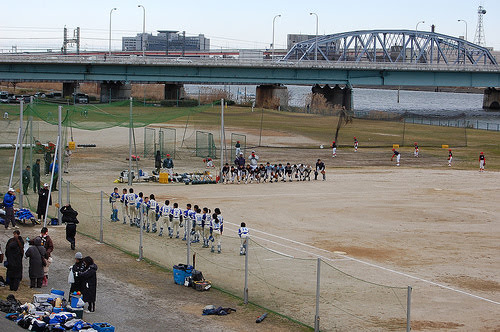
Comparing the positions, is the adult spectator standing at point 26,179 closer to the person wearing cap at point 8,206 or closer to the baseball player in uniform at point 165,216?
the person wearing cap at point 8,206

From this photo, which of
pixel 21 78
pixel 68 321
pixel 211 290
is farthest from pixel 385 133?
pixel 68 321

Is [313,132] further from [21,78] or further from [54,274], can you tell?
[54,274]

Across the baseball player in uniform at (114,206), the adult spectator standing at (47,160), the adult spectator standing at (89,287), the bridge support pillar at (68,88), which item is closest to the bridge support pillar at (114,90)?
the bridge support pillar at (68,88)

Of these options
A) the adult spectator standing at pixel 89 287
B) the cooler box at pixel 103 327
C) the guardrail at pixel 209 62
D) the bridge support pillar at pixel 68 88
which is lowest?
the cooler box at pixel 103 327

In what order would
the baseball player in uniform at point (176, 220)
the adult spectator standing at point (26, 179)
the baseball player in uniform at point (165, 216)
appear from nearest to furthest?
1. the baseball player in uniform at point (176, 220)
2. the baseball player in uniform at point (165, 216)
3. the adult spectator standing at point (26, 179)

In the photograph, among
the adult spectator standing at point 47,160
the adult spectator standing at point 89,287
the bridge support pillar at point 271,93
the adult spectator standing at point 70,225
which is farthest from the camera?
the bridge support pillar at point 271,93

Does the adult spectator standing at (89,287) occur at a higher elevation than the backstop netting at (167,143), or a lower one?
Answer: lower

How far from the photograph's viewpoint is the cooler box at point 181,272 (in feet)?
66.0

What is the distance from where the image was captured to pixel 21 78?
86875 mm

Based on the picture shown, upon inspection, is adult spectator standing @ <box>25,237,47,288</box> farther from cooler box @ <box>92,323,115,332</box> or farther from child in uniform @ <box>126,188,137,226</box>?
child in uniform @ <box>126,188,137,226</box>

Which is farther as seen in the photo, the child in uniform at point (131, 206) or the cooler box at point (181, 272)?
the child in uniform at point (131, 206)

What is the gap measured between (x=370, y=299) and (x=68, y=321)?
678 centimetres

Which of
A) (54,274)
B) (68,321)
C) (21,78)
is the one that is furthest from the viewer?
(21,78)

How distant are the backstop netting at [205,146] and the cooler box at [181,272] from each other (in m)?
28.5
